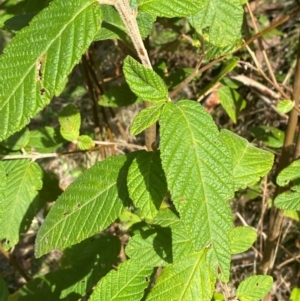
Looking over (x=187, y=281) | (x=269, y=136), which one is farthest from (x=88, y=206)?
(x=269, y=136)

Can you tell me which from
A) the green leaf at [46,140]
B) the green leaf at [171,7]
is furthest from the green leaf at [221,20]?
the green leaf at [46,140]

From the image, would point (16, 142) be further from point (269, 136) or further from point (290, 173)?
point (269, 136)

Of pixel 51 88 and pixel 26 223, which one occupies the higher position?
pixel 51 88

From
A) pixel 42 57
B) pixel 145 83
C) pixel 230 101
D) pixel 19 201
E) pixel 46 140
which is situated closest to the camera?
pixel 42 57

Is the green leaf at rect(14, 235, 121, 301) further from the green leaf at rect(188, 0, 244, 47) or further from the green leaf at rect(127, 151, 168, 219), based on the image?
the green leaf at rect(188, 0, 244, 47)

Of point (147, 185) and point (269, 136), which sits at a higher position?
point (147, 185)

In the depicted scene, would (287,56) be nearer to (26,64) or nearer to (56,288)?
(56,288)

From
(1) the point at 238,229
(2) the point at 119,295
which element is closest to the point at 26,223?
(2) the point at 119,295

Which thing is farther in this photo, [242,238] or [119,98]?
[119,98]
